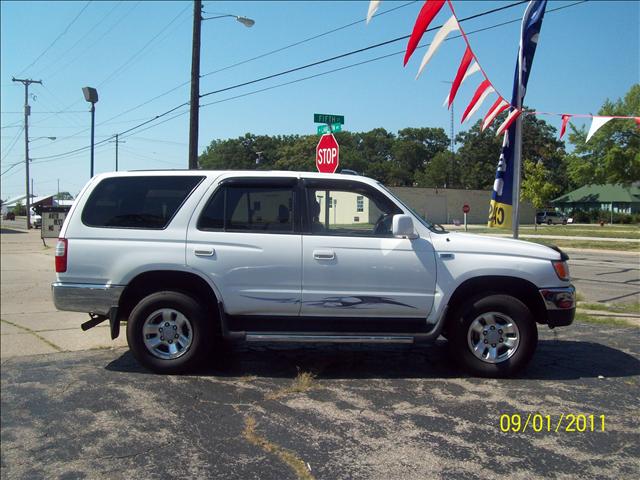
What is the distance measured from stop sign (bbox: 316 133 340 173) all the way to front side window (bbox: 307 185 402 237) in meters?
3.93

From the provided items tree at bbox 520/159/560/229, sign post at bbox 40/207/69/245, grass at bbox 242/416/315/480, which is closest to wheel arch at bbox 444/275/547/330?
grass at bbox 242/416/315/480

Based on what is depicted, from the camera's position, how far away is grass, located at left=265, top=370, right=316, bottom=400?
187 inches

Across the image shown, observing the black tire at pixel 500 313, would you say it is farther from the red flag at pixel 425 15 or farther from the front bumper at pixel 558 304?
the red flag at pixel 425 15

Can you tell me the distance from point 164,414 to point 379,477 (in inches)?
73.8

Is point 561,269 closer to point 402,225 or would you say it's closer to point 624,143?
point 402,225

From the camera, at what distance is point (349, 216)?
5613 mm

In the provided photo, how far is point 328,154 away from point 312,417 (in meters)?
6.13

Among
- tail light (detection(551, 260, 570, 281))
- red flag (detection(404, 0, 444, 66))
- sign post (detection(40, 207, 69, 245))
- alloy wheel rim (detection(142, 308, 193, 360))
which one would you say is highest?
red flag (detection(404, 0, 444, 66))

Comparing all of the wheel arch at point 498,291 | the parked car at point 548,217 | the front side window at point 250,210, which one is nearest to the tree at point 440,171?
the parked car at point 548,217

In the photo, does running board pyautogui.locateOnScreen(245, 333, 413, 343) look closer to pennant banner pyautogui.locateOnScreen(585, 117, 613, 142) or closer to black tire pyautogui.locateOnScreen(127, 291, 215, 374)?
black tire pyautogui.locateOnScreen(127, 291, 215, 374)

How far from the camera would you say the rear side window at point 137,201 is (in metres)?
5.26

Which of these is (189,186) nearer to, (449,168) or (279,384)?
(279,384)

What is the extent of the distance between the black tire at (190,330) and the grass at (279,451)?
1.21 m

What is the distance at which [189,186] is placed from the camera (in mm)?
5359
